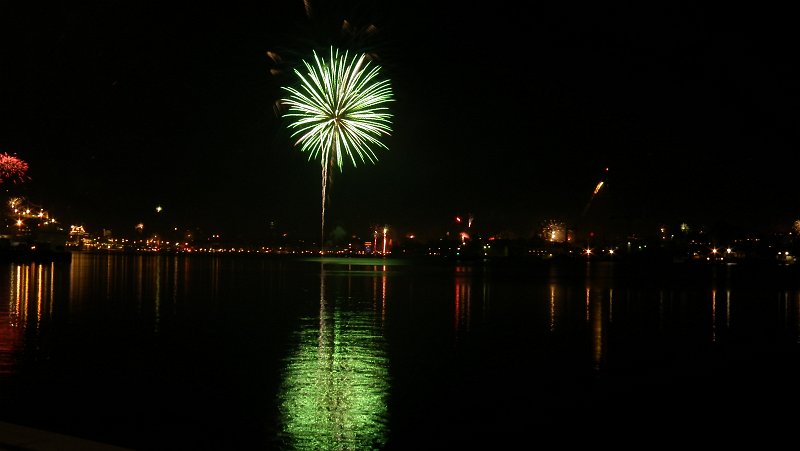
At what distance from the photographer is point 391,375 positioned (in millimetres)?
10758

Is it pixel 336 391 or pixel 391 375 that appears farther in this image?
pixel 391 375

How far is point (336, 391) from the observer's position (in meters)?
9.50

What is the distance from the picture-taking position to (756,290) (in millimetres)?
33656

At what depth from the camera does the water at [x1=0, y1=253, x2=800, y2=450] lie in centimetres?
774

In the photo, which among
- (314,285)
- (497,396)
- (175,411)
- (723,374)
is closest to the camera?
(175,411)

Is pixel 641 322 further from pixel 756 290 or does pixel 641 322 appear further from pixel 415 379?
pixel 756 290

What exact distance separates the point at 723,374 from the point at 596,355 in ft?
7.07

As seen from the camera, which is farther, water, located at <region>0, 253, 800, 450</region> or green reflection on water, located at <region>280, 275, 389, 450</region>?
water, located at <region>0, 253, 800, 450</region>

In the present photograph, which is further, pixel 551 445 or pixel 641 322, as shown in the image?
pixel 641 322

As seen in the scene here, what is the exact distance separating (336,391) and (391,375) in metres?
1.43

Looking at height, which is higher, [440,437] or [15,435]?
[15,435]

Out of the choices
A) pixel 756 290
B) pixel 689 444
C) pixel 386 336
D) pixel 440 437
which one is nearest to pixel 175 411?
pixel 440 437

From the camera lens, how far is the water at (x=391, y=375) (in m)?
7.74

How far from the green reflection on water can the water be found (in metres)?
0.03
